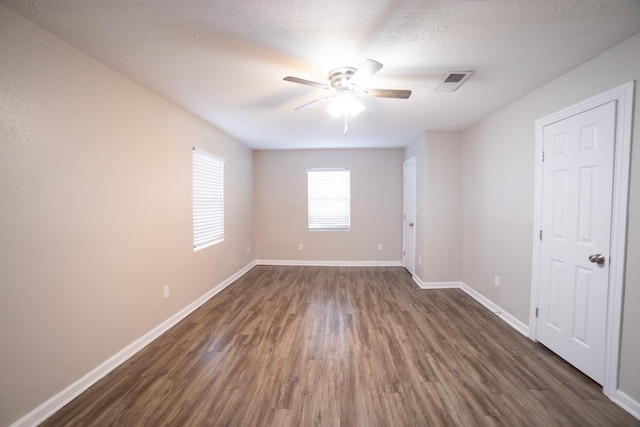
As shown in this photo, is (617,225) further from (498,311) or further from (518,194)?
(498,311)

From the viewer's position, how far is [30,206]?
1477mm

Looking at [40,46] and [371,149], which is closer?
[40,46]

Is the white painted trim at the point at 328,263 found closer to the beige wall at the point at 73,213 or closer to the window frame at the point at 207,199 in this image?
the window frame at the point at 207,199

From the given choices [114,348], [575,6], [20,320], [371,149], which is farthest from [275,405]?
[371,149]

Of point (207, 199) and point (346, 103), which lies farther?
point (207, 199)

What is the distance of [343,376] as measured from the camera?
1908mm

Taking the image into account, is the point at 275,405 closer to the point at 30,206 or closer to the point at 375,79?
the point at 30,206

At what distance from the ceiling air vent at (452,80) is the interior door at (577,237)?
3.07ft

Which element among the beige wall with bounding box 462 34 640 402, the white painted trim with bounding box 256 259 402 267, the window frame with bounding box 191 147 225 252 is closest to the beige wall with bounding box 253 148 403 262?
the white painted trim with bounding box 256 259 402 267

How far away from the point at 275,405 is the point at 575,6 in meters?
3.01

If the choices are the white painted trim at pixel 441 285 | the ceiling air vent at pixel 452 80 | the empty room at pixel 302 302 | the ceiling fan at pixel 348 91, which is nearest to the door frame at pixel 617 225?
the empty room at pixel 302 302

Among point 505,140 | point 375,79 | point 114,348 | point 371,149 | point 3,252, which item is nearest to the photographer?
point 3,252

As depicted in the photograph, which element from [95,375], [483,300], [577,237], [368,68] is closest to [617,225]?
[577,237]

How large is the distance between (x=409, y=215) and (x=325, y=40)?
12.1 ft
